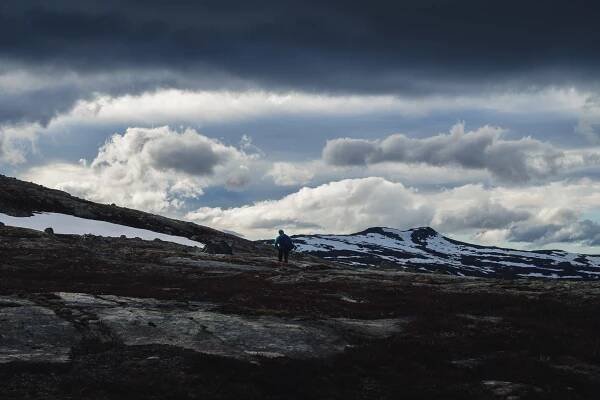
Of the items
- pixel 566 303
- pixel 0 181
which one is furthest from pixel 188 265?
pixel 0 181

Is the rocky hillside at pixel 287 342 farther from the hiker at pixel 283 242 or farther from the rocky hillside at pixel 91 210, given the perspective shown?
the rocky hillside at pixel 91 210

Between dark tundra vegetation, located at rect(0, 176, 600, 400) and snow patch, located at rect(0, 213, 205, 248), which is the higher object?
snow patch, located at rect(0, 213, 205, 248)

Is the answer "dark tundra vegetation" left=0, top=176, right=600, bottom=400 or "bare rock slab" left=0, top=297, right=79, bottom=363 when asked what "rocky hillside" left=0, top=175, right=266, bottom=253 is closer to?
"dark tundra vegetation" left=0, top=176, right=600, bottom=400

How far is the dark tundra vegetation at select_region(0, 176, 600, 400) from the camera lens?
1917 cm

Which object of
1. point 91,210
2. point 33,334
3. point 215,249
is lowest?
point 33,334

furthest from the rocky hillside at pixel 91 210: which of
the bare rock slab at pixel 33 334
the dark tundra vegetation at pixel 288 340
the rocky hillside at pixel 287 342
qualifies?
the bare rock slab at pixel 33 334

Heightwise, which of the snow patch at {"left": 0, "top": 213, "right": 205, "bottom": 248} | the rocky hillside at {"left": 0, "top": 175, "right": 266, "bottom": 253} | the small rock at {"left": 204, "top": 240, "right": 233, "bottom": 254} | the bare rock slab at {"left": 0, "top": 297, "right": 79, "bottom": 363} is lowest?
the bare rock slab at {"left": 0, "top": 297, "right": 79, "bottom": 363}

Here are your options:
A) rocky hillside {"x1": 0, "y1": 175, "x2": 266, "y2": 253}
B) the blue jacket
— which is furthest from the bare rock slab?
rocky hillside {"x1": 0, "y1": 175, "x2": 266, "y2": 253}

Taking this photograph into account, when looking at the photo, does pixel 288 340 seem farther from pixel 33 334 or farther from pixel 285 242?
pixel 285 242

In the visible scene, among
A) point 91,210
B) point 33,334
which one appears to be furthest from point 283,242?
point 91,210

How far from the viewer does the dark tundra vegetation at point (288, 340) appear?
62.9ft

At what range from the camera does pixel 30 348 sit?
21.6 m

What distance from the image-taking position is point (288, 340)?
25094mm

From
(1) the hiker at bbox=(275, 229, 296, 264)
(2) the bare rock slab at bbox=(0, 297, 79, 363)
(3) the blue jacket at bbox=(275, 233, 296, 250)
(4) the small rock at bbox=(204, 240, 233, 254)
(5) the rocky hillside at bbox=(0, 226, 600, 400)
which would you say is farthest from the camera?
(4) the small rock at bbox=(204, 240, 233, 254)
